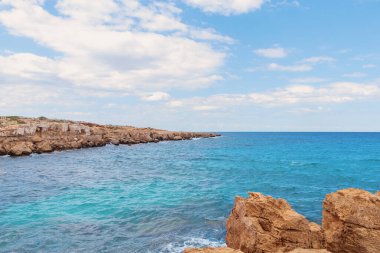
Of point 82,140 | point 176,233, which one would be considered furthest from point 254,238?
point 82,140

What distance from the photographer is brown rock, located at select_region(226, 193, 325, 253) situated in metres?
11.9

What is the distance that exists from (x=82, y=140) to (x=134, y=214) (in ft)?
244

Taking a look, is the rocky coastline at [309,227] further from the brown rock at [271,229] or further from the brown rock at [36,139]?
the brown rock at [36,139]

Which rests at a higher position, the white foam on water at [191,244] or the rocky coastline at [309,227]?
the rocky coastline at [309,227]

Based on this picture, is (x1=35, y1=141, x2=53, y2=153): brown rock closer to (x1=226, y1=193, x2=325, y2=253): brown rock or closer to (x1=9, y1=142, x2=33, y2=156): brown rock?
(x1=9, y1=142, x2=33, y2=156): brown rock

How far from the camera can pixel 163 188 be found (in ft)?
118

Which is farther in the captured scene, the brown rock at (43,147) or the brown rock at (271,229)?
the brown rock at (43,147)

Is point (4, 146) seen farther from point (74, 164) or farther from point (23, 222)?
point (23, 222)

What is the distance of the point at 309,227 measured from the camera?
12.3 meters

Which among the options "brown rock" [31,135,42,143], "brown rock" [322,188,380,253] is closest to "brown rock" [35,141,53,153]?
"brown rock" [31,135,42,143]

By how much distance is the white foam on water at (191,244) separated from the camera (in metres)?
17.6

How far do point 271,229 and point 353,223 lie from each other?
10.3 ft

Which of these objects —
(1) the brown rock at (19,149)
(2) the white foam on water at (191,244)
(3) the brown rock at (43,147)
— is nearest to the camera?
(2) the white foam on water at (191,244)

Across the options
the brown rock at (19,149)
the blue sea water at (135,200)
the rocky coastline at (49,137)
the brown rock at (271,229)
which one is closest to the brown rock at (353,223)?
the brown rock at (271,229)
